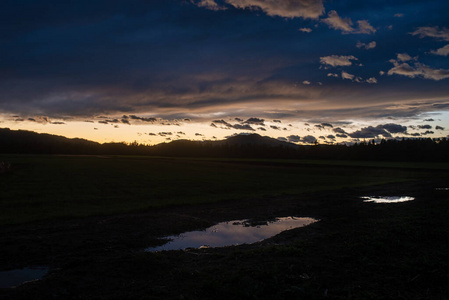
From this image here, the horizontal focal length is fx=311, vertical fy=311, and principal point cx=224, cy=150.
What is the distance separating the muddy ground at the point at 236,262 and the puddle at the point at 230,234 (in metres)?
0.84

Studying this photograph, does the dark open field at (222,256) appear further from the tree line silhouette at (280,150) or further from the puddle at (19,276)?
the tree line silhouette at (280,150)

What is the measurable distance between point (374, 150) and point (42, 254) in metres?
178

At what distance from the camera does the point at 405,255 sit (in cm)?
1005

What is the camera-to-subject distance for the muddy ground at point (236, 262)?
7.46 meters

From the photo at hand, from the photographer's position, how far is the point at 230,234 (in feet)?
47.5

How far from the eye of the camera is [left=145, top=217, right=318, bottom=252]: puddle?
12.8 metres

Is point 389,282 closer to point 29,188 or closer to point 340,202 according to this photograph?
point 340,202

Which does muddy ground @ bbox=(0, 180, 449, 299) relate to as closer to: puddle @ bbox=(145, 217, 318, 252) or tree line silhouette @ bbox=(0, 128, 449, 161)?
puddle @ bbox=(145, 217, 318, 252)

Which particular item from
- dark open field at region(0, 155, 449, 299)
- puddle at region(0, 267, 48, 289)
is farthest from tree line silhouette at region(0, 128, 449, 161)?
puddle at region(0, 267, 48, 289)

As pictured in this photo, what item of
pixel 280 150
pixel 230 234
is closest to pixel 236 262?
pixel 230 234

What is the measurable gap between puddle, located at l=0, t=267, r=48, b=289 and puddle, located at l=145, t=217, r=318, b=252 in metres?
3.63

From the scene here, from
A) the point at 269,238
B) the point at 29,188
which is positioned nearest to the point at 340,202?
the point at 269,238

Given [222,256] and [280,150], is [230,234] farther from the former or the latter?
[280,150]

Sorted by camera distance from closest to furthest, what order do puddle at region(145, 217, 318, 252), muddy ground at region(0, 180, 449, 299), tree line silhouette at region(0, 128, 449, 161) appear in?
muddy ground at region(0, 180, 449, 299)
puddle at region(145, 217, 318, 252)
tree line silhouette at region(0, 128, 449, 161)
